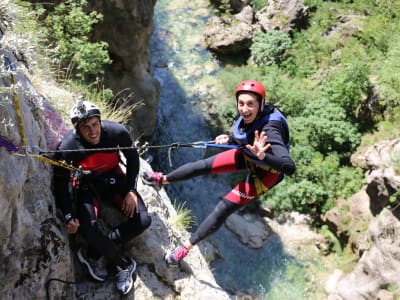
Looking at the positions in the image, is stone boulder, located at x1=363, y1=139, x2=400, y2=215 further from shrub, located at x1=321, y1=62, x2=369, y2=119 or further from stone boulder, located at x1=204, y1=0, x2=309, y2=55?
stone boulder, located at x1=204, y1=0, x2=309, y2=55

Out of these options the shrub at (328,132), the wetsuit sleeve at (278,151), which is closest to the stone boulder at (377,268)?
the shrub at (328,132)

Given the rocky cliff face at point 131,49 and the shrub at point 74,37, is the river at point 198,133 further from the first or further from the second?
the shrub at point 74,37

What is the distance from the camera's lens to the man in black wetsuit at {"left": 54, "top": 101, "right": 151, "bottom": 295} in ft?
12.9

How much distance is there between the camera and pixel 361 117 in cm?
1102

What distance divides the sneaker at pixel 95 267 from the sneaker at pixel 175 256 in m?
0.76

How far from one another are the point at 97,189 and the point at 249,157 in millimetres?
1672

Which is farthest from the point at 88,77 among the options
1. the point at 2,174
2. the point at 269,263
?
the point at 269,263

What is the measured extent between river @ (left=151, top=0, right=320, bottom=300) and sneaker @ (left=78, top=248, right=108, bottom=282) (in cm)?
513

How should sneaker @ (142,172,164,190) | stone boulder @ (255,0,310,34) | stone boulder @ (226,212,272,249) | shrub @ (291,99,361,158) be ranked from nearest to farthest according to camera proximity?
sneaker @ (142,172,164,190), stone boulder @ (226,212,272,249), shrub @ (291,99,361,158), stone boulder @ (255,0,310,34)

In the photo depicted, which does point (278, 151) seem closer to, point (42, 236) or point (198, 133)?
point (42, 236)

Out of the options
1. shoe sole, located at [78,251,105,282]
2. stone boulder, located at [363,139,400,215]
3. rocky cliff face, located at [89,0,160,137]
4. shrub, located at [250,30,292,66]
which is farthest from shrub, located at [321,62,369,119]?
shoe sole, located at [78,251,105,282]

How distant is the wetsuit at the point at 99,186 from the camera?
4000mm

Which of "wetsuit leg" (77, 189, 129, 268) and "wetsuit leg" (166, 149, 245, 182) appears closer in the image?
"wetsuit leg" (77, 189, 129, 268)

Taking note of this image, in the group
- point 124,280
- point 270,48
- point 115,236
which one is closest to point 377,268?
point 124,280
